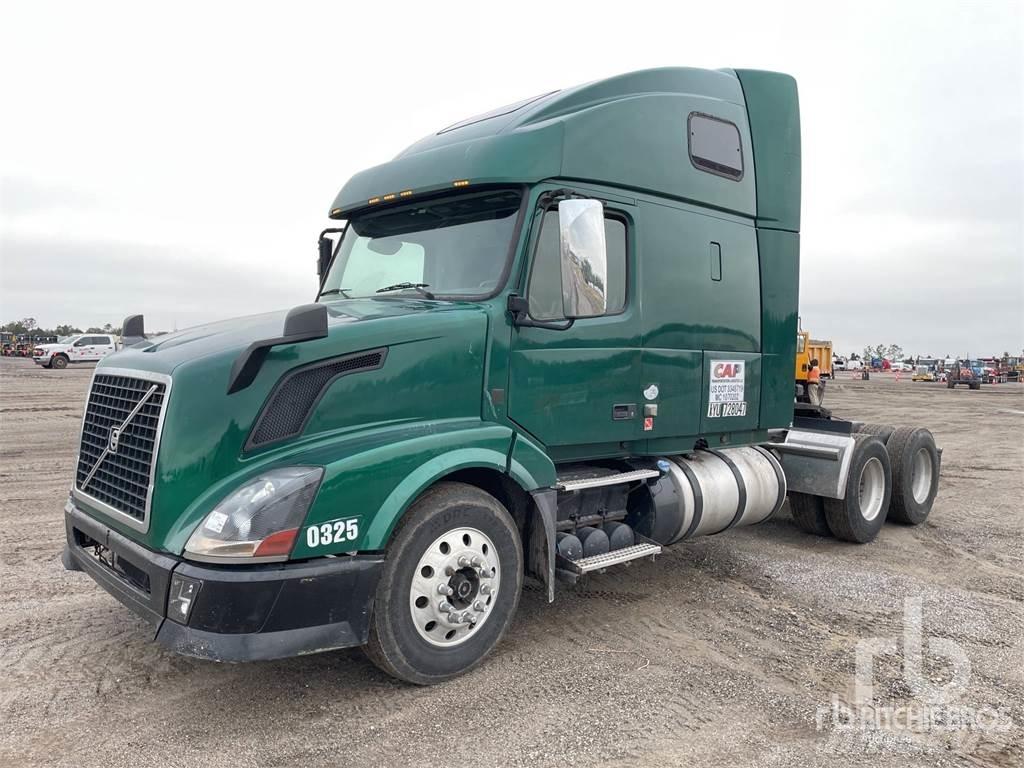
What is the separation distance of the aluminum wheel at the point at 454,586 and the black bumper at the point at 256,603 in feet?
1.07

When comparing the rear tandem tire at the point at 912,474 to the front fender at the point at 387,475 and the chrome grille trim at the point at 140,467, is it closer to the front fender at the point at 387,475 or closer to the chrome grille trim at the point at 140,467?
the front fender at the point at 387,475

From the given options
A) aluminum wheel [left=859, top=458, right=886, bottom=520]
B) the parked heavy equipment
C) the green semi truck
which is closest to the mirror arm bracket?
the green semi truck

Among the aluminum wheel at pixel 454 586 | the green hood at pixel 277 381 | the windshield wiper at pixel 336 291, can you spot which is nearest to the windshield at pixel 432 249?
the windshield wiper at pixel 336 291

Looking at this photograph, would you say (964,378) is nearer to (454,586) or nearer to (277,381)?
(454,586)

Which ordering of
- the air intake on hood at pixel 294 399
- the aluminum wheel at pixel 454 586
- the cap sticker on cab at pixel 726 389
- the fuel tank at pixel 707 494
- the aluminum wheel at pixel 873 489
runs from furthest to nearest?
1. the aluminum wheel at pixel 873 489
2. the cap sticker on cab at pixel 726 389
3. the fuel tank at pixel 707 494
4. the aluminum wheel at pixel 454 586
5. the air intake on hood at pixel 294 399

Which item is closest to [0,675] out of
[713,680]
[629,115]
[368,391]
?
[368,391]

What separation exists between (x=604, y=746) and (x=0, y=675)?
3.25 meters

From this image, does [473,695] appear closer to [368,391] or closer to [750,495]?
[368,391]

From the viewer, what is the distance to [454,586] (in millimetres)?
4070

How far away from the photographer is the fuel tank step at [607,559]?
4.65m

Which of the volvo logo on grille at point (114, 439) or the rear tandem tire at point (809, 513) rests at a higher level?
the volvo logo on grille at point (114, 439)

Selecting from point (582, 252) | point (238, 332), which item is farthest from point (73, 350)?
point (582, 252)

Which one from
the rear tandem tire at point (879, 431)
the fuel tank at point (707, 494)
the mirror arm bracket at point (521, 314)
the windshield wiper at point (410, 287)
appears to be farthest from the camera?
the rear tandem tire at point (879, 431)

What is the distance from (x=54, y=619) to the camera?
4867mm
